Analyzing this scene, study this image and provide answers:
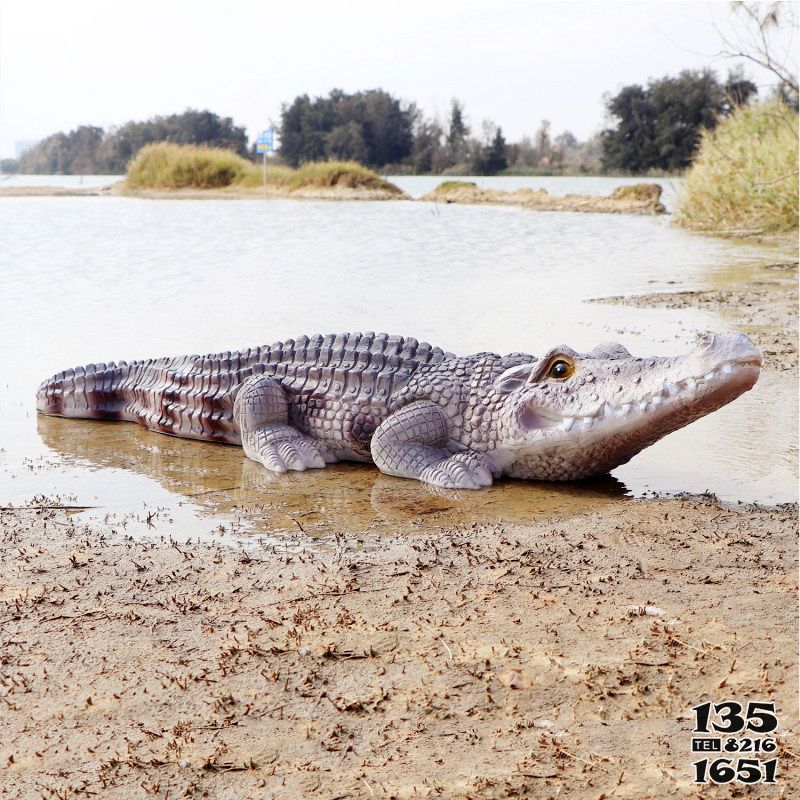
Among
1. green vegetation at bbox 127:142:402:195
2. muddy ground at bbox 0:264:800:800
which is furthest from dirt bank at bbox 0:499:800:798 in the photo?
green vegetation at bbox 127:142:402:195

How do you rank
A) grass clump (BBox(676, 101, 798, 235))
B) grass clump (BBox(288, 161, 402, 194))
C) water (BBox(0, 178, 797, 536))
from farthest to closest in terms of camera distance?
grass clump (BBox(288, 161, 402, 194)) → grass clump (BBox(676, 101, 798, 235)) → water (BBox(0, 178, 797, 536))

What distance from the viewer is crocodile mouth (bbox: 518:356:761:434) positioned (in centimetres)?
329

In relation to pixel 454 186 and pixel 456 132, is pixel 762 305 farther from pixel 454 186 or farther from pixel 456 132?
pixel 456 132

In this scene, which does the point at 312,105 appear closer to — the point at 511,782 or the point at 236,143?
the point at 236,143

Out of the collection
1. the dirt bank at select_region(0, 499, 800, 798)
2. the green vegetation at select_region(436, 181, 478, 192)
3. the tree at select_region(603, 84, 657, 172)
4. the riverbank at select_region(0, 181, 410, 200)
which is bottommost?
the dirt bank at select_region(0, 499, 800, 798)

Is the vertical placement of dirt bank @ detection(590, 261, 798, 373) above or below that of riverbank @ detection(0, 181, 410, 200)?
below

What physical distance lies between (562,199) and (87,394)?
26.1 metres

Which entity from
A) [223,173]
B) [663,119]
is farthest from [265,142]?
[663,119]

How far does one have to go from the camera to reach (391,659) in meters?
2.39

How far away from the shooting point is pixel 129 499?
3.85 metres

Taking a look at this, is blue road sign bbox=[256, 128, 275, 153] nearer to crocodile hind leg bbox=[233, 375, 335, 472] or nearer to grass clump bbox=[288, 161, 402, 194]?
grass clump bbox=[288, 161, 402, 194]

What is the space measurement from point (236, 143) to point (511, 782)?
56544mm

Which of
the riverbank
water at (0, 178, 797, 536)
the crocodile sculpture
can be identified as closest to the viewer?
the crocodile sculpture

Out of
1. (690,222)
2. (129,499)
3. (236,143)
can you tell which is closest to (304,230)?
(690,222)
